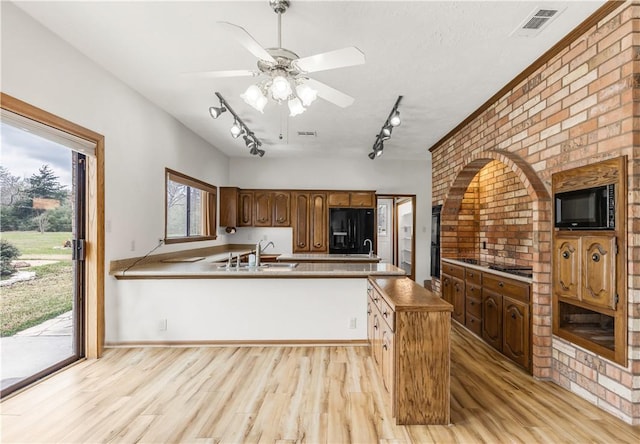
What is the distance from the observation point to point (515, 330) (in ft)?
10.0

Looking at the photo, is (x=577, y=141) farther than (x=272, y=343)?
No

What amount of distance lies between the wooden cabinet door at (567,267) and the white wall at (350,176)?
4.26 meters

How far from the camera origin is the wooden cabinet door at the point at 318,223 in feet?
21.1

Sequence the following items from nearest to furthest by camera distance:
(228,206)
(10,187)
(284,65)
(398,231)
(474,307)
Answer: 1. (284,65)
2. (10,187)
3. (474,307)
4. (228,206)
5. (398,231)

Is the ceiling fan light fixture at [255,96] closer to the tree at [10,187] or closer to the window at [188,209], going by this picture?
the tree at [10,187]

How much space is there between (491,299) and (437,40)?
2624 millimetres

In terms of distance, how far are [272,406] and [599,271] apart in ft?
8.09

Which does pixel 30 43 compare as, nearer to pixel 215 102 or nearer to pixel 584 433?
pixel 215 102

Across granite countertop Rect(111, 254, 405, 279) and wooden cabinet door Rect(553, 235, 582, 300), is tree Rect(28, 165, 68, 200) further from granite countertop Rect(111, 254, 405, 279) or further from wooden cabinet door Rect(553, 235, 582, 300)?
wooden cabinet door Rect(553, 235, 582, 300)

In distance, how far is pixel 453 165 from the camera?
482 centimetres

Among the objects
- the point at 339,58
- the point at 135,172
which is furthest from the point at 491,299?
the point at 135,172

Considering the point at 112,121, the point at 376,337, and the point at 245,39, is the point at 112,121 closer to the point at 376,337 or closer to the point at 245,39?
the point at 245,39

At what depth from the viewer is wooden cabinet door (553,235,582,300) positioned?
242 centimetres

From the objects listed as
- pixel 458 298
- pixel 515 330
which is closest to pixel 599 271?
pixel 515 330
